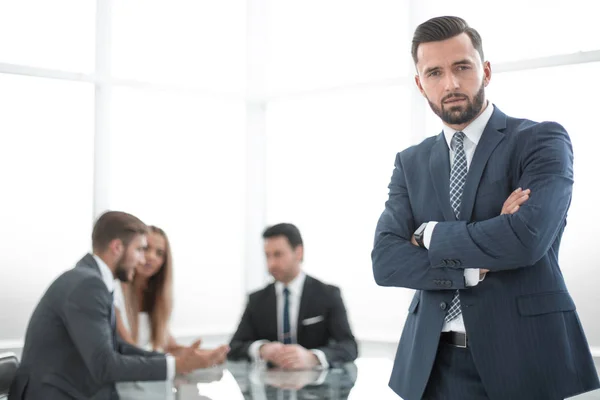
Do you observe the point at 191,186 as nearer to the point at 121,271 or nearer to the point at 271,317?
the point at 271,317

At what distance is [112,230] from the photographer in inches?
123

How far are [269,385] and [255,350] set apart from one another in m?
0.75

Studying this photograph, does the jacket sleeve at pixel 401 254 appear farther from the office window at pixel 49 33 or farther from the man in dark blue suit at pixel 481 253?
the office window at pixel 49 33

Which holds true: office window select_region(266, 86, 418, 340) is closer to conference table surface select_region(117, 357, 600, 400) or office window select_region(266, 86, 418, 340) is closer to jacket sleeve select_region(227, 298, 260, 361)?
jacket sleeve select_region(227, 298, 260, 361)

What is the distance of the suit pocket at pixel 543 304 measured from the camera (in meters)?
1.76

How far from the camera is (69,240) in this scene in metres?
5.19

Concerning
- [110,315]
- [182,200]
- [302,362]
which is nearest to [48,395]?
[110,315]

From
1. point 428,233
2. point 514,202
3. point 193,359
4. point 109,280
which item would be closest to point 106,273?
point 109,280

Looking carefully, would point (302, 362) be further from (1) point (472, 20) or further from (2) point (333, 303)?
(1) point (472, 20)

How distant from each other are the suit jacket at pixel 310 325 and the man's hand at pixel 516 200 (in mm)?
2250

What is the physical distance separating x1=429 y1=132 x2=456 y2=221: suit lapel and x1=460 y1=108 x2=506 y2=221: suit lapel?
0.05 metres

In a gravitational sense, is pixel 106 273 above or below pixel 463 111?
below

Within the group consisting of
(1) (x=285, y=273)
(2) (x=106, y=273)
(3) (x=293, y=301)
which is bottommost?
(3) (x=293, y=301)

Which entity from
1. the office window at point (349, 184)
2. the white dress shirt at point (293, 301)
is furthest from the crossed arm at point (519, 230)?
the office window at point (349, 184)
